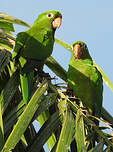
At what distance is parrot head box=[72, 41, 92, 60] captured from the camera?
119 inches

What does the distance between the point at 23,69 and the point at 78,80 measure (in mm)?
953

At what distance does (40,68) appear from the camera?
2.33 meters

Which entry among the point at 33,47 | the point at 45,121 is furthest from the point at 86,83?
the point at 45,121

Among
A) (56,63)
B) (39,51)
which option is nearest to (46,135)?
(56,63)

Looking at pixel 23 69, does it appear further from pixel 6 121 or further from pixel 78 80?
pixel 78 80

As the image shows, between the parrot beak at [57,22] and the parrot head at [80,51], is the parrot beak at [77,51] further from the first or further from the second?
the parrot beak at [57,22]

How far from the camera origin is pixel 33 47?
7.47 ft

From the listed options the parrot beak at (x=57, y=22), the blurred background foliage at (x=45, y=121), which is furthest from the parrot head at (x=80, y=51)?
the blurred background foliage at (x=45, y=121)

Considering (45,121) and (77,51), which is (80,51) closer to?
(77,51)

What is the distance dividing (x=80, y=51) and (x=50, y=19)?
445mm

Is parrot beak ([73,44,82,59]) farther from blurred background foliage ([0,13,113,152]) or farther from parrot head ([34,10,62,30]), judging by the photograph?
blurred background foliage ([0,13,113,152])

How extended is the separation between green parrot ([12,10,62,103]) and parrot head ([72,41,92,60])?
339 millimetres

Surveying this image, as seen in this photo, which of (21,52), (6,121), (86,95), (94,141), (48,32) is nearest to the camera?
(6,121)

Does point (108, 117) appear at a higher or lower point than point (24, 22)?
lower
